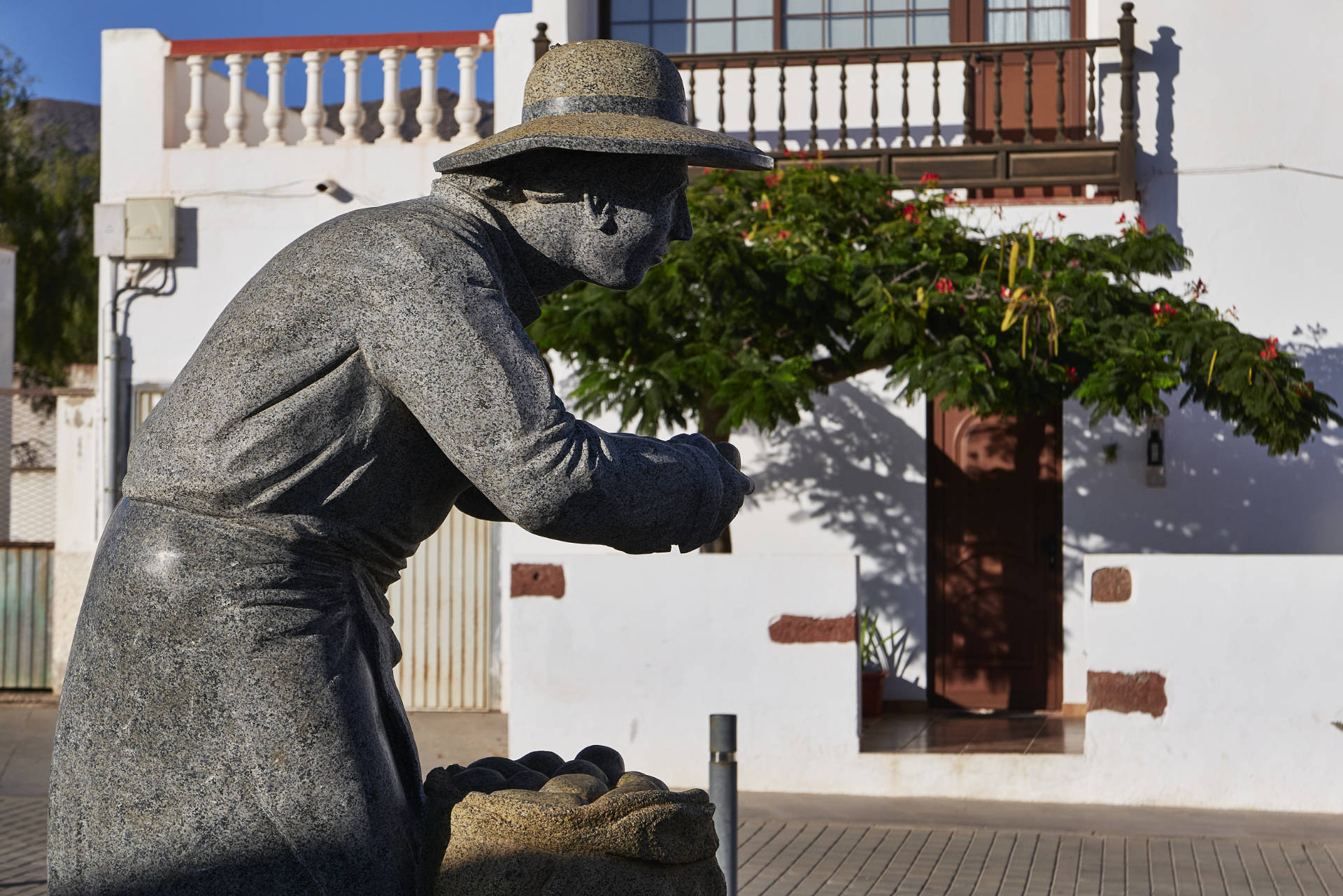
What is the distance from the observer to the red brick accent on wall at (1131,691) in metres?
7.54

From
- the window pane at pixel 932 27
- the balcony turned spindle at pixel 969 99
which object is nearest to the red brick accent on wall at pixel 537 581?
the balcony turned spindle at pixel 969 99

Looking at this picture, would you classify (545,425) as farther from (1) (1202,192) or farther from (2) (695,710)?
(1) (1202,192)

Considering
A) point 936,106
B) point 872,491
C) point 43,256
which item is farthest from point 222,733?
point 43,256

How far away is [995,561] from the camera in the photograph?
10000 mm

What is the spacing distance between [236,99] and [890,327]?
5.61m

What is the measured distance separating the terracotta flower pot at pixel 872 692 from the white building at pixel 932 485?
1.00ft

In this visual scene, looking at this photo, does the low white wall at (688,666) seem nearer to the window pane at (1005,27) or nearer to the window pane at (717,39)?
the window pane at (717,39)

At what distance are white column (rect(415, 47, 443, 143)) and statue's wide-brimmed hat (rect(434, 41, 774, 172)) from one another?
8.94 metres

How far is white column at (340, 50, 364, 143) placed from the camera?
34.6ft

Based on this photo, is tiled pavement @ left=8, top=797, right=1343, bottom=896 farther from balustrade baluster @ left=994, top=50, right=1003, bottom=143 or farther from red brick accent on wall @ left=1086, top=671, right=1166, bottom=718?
balustrade baluster @ left=994, top=50, right=1003, bottom=143

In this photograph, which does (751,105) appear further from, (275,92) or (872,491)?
(275,92)

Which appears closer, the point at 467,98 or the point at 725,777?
the point at 725,777

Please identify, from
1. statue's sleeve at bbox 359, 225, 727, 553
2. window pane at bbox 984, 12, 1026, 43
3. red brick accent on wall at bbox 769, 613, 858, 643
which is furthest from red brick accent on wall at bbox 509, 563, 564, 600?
statue's sleeve at bbox 359, 225, 727, 553

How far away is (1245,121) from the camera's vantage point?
9.72m
